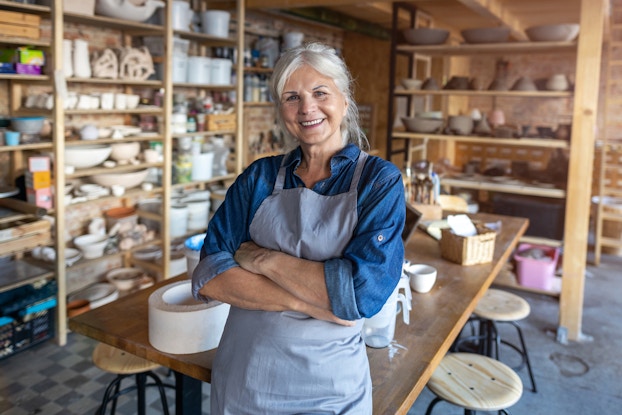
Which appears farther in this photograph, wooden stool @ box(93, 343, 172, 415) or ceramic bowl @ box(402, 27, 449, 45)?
ceramic bowl @ box(402, 27, 449, 45)

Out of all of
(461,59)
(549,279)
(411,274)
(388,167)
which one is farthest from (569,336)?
(461,59)

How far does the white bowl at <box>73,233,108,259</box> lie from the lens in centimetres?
385

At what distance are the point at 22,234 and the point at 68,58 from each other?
42.7 inches

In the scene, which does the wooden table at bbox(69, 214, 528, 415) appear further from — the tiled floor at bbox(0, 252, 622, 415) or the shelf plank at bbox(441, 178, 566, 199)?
the shelf plank at bbox(441, 178, 566, 199)

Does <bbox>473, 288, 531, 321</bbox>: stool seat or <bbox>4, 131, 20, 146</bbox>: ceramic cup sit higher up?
<bbox>4, 131, 20, 146</bbox>: ceramic cup

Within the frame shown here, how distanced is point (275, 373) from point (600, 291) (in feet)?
14.4

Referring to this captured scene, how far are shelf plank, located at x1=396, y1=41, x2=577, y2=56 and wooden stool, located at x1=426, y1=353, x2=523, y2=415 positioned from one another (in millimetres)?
2557

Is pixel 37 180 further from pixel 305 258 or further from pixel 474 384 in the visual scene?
pixel 474 384

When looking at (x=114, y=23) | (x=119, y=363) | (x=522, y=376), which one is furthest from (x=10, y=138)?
(x=522, y=376)

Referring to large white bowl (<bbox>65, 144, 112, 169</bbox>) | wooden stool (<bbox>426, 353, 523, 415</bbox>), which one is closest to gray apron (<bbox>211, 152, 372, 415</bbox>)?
wooden stool (<bbox>426, 353, 523, 415</bbox>)

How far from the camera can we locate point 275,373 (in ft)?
4.40

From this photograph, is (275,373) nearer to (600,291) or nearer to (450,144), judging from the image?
(600,291)

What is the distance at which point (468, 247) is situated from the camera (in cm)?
257

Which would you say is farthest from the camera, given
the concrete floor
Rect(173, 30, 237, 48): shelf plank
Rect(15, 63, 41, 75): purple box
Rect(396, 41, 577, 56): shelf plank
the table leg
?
Rect(173, 30, 237, 48): shelf plank
